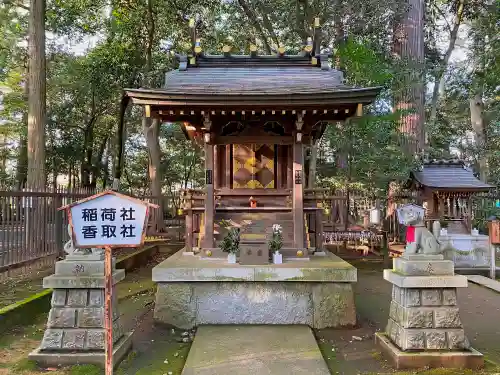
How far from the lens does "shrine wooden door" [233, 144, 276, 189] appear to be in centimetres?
890

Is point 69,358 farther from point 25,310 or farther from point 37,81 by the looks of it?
point 37,81

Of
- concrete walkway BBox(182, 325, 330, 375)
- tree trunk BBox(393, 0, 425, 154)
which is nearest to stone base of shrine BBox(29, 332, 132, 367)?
concrete walkway BBox(182, 325, 330, 375)

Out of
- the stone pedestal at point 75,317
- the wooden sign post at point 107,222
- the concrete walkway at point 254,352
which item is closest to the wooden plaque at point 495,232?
the concrete walkway at point 254,352

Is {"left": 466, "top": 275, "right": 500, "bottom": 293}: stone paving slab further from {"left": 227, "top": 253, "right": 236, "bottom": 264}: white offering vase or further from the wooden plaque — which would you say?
{"left": 227, "top": 253, "right": 236, "bottom": 264}: white offering vase

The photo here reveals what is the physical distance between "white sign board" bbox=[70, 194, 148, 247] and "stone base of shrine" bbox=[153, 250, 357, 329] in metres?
2.80

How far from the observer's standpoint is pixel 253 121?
8195 mm

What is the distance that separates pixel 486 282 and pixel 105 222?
953cm

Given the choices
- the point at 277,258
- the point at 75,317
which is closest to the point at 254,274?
the point at 277,258

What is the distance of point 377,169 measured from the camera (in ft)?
41.4

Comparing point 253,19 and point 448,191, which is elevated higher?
point 253,19

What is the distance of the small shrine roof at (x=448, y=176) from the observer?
1088cm

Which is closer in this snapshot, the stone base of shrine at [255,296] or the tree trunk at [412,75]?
the stone base of shrine at [255,296]

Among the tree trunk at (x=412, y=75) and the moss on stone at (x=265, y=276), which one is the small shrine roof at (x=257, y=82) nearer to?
the moss on stone at (x=265, y=276)

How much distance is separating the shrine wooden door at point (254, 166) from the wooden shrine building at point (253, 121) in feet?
0.08
